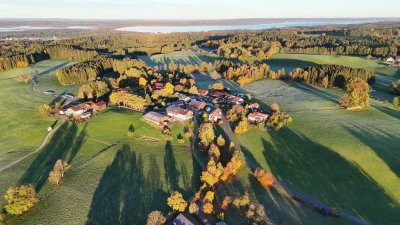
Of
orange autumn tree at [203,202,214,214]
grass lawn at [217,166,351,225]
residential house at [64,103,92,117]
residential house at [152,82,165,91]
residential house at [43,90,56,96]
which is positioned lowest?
grass lawn at [217,166,351,225]

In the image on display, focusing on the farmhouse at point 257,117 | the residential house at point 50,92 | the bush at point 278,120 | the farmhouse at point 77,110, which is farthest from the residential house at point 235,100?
the residential house at point 50,92

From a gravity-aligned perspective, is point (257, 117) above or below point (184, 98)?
below

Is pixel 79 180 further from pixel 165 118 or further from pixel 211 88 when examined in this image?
pixel 211 88

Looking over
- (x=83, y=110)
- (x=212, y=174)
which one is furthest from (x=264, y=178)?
(x=83, y=110)

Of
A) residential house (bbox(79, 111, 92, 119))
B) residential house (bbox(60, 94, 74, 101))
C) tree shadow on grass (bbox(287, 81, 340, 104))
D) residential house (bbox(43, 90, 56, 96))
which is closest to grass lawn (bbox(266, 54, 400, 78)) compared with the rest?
tree shadow on grass (bbox(287, 81, 340, 104))

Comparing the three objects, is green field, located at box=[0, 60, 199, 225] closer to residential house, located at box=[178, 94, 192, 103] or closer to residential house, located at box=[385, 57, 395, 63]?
residential house, located at box=[178, 94, 192, 103]

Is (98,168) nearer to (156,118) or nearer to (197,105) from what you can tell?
(156,118)
